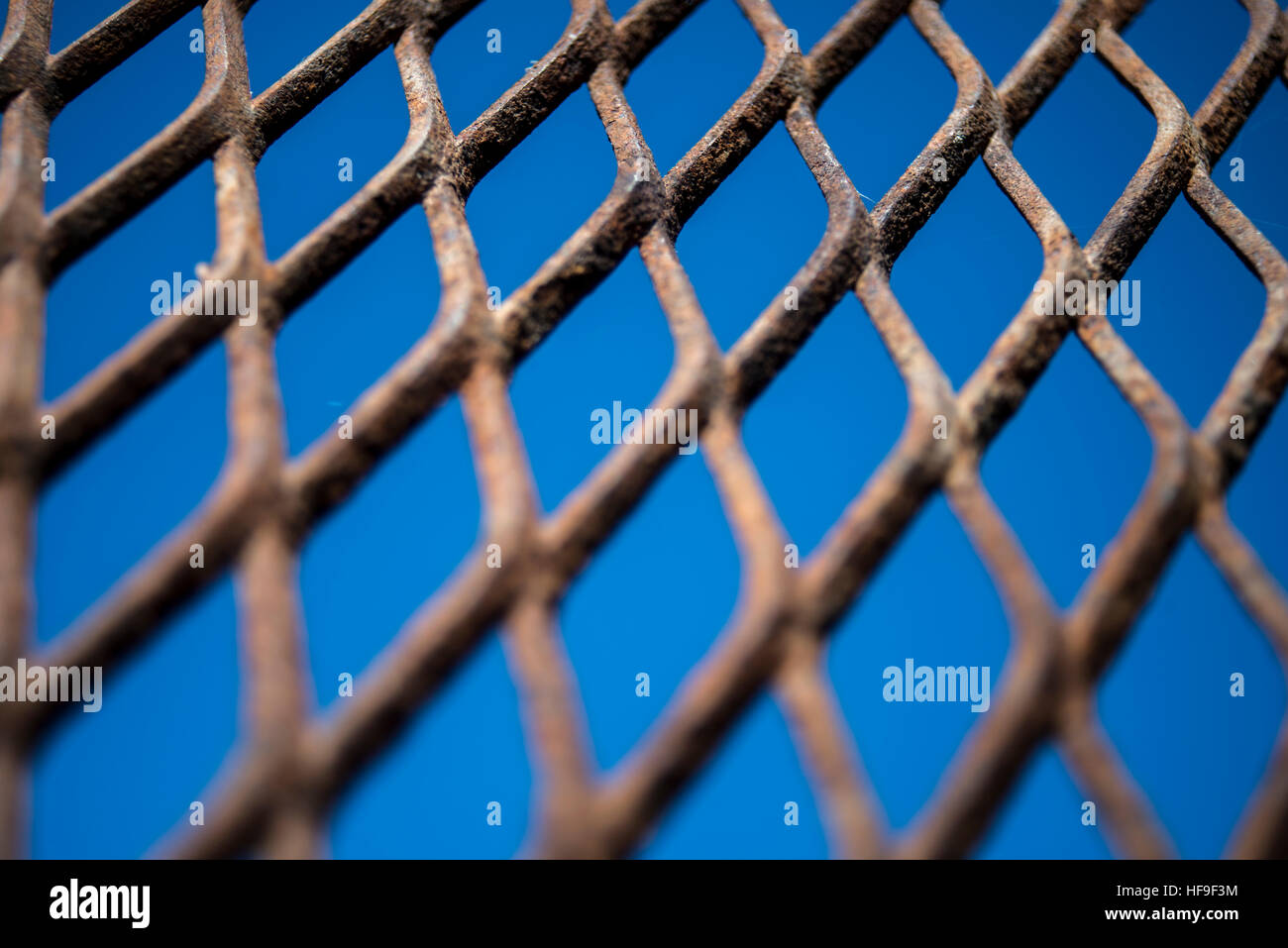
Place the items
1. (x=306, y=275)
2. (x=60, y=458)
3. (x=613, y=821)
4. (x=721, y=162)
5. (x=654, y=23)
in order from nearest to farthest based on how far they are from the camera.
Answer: (x=613, y=821)
(x=60, y=458)
(x=306, y=275)
(x=721, y=162)
(x=654, y=23)

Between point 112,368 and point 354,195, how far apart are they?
325 mm

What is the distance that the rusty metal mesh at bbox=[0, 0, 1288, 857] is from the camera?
0.57 metres

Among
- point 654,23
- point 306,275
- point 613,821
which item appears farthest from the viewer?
point 654,23

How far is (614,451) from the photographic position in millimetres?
715

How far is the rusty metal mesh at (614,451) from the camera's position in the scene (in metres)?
0.57

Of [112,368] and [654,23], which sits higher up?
[654,23]

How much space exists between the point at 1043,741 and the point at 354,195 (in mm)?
891

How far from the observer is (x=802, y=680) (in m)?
0.61

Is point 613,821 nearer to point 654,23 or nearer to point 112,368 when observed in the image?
point 112,368
